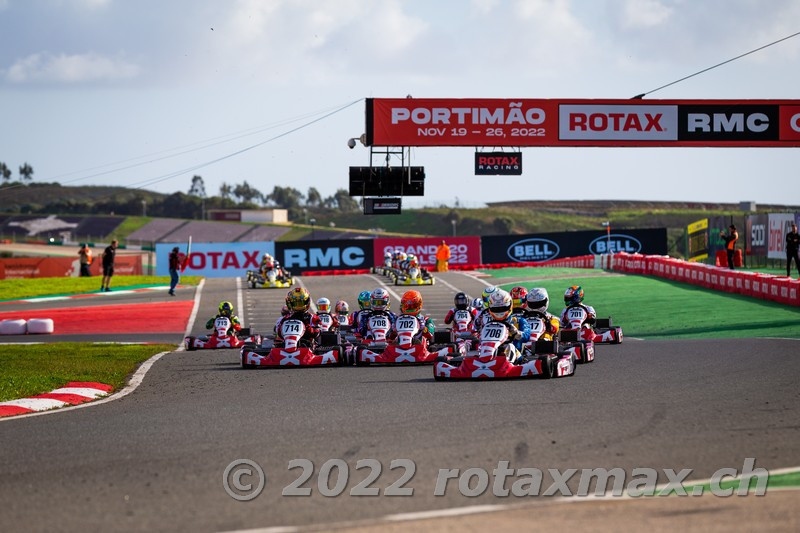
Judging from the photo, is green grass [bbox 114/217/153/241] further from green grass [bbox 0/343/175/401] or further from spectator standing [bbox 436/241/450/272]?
green grass [bbox 0/343/175/401]

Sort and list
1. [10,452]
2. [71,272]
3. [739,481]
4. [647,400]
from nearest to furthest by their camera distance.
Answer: [739,481] → [10,452] → [647,400] → [71,272]

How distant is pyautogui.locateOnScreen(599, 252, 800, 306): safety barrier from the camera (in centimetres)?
2908

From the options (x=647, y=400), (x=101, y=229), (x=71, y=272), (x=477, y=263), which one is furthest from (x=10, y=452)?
(x=101, y=229)

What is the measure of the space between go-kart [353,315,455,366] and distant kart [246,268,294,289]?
970 inches

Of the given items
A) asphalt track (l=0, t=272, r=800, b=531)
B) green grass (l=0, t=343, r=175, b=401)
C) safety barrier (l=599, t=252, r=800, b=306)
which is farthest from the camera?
safety barrier (l=599, t=252, r=800, b=306)

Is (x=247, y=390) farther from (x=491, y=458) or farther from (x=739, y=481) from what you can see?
(x=739, y=481)

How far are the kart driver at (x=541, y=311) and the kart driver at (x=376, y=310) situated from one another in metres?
2.48

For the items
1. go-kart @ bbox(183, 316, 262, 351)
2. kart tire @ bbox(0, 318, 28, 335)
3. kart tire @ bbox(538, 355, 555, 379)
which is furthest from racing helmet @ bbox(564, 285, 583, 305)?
kart tire @ bbox(0, 318, 28, 335)

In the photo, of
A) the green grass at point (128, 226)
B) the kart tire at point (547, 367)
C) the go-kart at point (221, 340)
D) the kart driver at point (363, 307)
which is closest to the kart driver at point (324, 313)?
the kart driver at point (363, 307)

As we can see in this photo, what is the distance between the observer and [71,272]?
5169 centimetres

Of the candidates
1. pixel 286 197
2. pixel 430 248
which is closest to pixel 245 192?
pixel 286 197

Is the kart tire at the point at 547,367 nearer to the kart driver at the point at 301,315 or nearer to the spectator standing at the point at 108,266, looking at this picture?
the kart driver at the point at 301,315

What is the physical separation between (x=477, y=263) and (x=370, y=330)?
39545 mm

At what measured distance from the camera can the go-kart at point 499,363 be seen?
48.5 ft
